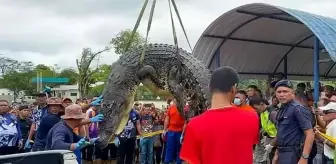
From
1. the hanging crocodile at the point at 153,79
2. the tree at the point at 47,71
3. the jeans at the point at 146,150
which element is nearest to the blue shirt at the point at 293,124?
the hanging crocodile at the point at 153,79

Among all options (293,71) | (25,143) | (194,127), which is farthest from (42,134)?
(293,71)

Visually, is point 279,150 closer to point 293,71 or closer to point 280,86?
point 280,86

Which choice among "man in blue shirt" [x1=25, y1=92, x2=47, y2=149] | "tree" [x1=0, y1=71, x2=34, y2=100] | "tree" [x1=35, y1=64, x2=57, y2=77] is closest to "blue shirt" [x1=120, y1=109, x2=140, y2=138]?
"man in blue shirt" [x1=25, y1=92, x2=47, y2=149]

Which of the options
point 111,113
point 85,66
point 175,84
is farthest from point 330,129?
point 85,66

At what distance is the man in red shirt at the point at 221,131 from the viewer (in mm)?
3521

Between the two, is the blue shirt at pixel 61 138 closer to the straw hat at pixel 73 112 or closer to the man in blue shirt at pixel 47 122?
the straw hat at pixel 73 112

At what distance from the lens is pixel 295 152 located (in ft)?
19.3

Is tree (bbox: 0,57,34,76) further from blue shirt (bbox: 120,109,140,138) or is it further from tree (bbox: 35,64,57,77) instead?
blue shirt (bbox: 120,109,140,138)

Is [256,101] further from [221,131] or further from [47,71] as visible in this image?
[47,71]

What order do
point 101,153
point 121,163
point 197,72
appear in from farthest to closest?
point 101,153
point 121,163
point 197,72

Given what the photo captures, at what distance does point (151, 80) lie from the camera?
812 cm

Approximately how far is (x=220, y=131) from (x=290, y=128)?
2614mm

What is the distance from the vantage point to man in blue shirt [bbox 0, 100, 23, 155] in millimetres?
9008

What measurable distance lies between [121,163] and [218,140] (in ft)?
27.3
